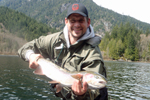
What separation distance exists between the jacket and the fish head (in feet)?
0.83

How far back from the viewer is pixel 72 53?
3.65 m

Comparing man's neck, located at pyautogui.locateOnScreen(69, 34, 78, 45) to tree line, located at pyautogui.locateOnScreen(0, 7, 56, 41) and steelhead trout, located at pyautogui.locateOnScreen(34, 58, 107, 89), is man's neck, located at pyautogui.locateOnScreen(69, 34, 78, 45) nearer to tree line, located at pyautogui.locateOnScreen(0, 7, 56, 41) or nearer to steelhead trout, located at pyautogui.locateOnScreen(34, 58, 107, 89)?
steelhead trout, located at pyautogui.locateOnScreen(34, 58, 107, 89)

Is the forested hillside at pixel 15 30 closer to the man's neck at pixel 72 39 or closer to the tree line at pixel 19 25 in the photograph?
the tree line at pixel 19 25

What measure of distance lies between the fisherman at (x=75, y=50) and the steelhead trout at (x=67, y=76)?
0.13 metres

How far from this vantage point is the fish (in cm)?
257

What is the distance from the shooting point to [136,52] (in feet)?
304

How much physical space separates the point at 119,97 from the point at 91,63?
10.5 meters

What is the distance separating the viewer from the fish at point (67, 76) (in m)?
2.57

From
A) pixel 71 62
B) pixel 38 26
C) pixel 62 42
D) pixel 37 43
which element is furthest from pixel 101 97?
pixel 38 26

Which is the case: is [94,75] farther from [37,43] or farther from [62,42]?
[37,43]

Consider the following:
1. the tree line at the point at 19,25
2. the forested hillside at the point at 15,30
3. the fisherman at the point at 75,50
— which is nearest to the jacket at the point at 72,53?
the fisherman at the point at 75,50

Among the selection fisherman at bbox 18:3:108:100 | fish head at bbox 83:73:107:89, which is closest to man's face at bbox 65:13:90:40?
fisherman at bbox 18:3:108:100

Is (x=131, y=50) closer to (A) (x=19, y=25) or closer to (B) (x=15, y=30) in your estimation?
(B) (x=15, y=30)

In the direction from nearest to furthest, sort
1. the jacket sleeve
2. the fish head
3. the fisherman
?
the fish head < the fisherman < the jacket sleeve
